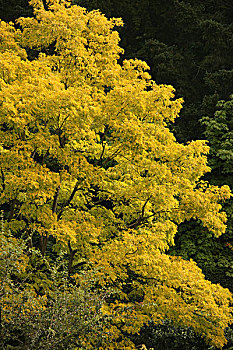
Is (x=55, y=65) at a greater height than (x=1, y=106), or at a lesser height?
greater

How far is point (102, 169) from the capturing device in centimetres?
806

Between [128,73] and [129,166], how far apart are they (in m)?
2.15

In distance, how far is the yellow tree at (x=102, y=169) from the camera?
689cm

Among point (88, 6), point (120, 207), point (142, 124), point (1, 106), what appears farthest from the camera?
point (88, 6)

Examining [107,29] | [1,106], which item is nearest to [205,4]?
[107,29]

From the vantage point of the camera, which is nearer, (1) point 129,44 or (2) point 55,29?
(2) point 55,29

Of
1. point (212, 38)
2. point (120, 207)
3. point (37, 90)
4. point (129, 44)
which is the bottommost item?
point (120, 207)

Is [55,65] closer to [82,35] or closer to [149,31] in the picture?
[82,35]

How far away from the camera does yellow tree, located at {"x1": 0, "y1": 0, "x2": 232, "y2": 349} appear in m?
6.89

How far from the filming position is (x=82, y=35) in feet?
28.5

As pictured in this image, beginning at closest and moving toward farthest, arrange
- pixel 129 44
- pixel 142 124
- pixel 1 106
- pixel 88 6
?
pixel 1 106
pixel 142 124
pixel 88 6
pixel 129 44

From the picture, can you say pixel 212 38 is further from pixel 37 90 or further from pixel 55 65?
pixel 37 90

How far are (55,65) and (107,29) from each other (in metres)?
1.37

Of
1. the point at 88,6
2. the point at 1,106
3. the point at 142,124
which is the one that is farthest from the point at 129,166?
the point at 88,6
